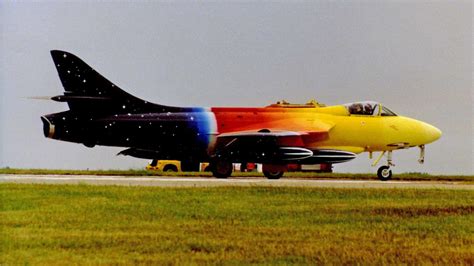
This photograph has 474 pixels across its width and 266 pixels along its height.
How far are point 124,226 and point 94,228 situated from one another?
21.6 inches

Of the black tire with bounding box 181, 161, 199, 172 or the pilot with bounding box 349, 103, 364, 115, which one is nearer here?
the pilot with bounding box 349, 103, 364, 115

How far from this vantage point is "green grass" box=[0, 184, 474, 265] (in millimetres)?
9508

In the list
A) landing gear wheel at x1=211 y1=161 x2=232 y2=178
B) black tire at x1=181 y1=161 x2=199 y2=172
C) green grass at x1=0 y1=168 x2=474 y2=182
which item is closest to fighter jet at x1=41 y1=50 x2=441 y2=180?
landing gear wheel at x1=211 y1=161 x2=232 y2=178

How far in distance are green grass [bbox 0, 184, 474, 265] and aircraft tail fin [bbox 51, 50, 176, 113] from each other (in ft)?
27.1

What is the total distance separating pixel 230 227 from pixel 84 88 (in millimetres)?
16632

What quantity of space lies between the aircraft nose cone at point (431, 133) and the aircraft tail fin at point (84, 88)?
43.5 feet

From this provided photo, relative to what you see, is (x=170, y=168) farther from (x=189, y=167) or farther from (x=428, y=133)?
(x=428, y=133)

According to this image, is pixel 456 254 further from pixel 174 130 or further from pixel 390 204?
pixel 174 130

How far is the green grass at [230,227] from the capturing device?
9508 mm

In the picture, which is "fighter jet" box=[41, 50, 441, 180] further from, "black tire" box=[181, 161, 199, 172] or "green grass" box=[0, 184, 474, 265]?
"black tire" box=[181, 161, 199, 172]

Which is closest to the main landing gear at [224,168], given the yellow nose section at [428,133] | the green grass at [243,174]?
the green grass at [243,174]

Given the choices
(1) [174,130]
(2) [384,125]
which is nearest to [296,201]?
(1) [174,130]

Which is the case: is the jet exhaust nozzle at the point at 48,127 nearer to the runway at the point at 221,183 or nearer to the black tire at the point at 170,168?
the runway at the point at 221,183

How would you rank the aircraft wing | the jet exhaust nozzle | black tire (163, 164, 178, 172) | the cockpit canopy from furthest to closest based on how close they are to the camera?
black tire (163, 164, 178, 172) → the cockpit canopy → the aircraft wing → the jet exhaust nozzle
